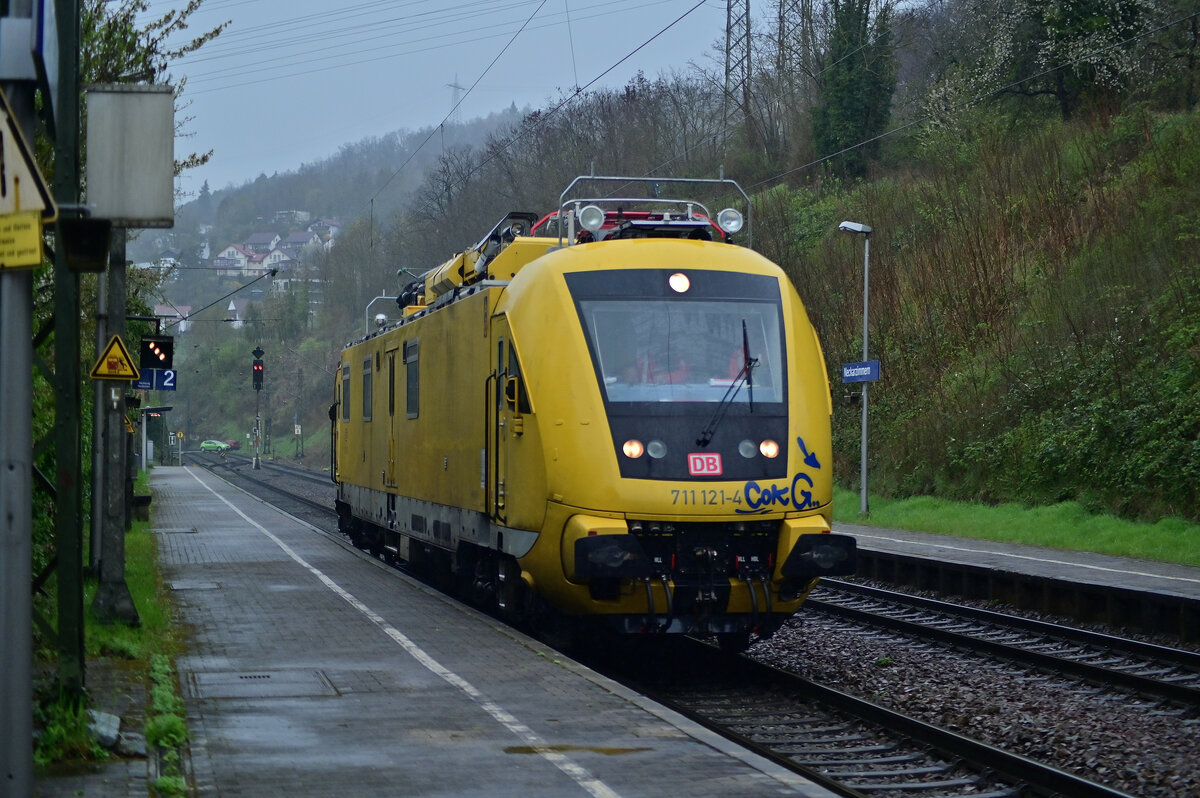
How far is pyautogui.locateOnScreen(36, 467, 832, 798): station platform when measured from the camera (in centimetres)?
702

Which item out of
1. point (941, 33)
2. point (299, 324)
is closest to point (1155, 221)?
Result: point (941, 33)

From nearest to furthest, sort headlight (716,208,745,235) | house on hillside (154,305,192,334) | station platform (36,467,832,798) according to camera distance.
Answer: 1. station platform (36,467,832,798)
2. headlight (716,208,745,235)
3. house on hillside (154,305,192,334)

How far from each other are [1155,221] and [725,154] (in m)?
29.3

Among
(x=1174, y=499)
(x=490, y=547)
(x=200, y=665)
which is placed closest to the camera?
(x=200, y=665)

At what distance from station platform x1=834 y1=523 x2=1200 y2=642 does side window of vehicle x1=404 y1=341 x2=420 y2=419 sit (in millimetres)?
7321

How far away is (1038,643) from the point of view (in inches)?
537

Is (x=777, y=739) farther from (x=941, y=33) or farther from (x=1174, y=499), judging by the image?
(x=941, y=33)

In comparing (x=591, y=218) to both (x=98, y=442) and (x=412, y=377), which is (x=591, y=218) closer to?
(x=412, y=377)

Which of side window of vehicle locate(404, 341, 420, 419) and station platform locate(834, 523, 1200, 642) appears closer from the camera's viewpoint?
station platform locate(834, 523, 1200, 642)

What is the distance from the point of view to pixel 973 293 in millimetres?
33656

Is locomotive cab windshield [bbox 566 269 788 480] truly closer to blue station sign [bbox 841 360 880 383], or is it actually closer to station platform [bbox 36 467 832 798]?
station platform [bbox 36 467 832 798]

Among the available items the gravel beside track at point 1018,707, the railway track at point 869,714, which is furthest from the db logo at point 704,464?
the gravel beside track at point 1018,707

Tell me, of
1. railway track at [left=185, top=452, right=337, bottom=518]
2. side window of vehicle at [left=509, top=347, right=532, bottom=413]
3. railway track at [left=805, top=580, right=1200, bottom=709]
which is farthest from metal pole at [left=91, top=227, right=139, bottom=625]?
railway track at [left=185, top=452, right=337, bottom=518]

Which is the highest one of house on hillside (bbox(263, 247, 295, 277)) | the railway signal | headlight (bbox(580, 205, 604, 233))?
house on hillside (bbox(263, 247, 295, 277))
